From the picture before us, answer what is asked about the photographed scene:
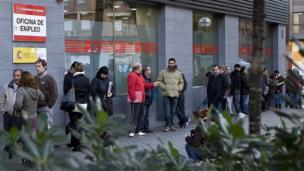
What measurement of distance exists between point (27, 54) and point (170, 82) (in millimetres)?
4107

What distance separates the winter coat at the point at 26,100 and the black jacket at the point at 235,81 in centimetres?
879

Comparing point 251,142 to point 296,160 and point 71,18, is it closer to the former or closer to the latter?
point 296,160

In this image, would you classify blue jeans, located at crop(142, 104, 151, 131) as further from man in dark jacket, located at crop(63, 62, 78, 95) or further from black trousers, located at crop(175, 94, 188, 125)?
man in dark jacket, located at crop(63, 62, 78, 95)

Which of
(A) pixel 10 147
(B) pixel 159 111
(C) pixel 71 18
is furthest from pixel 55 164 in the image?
(B) pixel 159 111

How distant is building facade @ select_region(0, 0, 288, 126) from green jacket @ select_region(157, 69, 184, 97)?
0.65m

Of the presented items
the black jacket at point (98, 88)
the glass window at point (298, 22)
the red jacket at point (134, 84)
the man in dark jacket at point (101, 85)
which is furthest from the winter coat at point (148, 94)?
the glass window at point (298, 22)

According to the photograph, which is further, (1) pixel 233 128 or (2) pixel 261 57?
(2) pixel 261 57

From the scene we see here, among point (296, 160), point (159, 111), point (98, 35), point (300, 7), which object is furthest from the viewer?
point (300, 7)

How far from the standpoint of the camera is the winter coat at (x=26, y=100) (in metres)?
7.95

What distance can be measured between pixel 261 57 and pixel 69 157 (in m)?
2.40

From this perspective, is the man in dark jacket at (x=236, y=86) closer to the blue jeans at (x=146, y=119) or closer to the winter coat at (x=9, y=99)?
the blue jeans at (x=146, y=119)

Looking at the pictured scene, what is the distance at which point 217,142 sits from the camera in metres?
2.88

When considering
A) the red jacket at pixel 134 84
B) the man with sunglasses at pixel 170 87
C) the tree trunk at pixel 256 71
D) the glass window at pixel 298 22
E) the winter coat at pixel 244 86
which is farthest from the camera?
the glass window at pixel 298 22

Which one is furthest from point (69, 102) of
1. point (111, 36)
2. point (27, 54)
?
point (111, 36)
